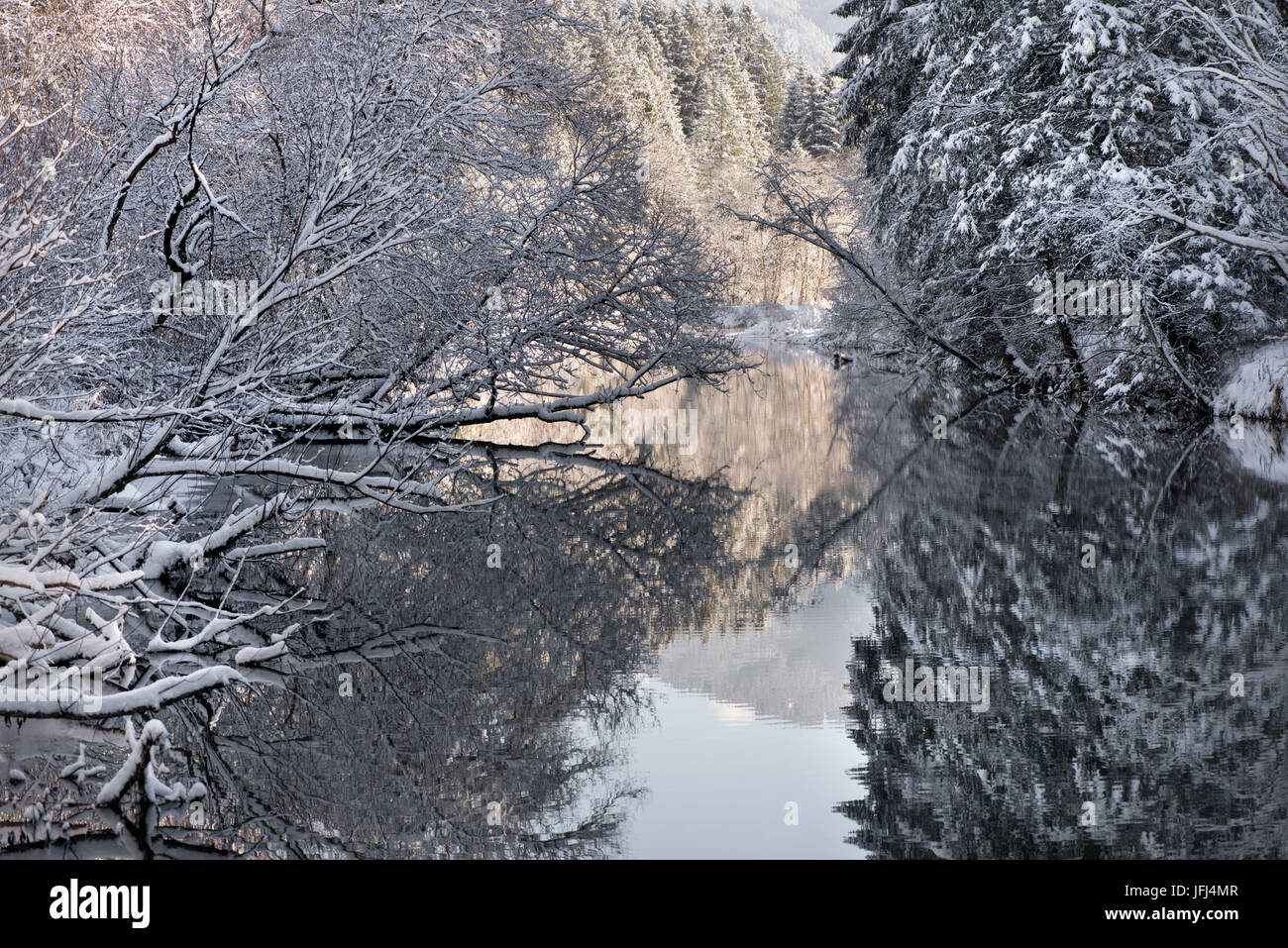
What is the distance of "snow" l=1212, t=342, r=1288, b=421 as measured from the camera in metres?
19.8

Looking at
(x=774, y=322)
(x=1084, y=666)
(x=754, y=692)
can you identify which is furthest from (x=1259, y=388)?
(x=774, y=322)

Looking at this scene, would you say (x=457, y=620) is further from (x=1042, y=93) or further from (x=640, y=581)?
(x=1042, y=93)

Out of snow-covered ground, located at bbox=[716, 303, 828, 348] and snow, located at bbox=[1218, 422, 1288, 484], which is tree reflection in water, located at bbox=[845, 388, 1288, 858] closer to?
snow, located at bbox=[1218, 422, 1288, 484]

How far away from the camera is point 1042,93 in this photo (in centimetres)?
2366

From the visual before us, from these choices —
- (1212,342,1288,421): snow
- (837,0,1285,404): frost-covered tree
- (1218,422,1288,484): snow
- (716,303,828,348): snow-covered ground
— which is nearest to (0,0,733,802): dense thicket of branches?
(837,0,1285,404): frost-covered tree

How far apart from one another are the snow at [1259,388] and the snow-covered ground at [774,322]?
143ft

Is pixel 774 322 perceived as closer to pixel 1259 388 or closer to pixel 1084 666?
pixel 1259 388

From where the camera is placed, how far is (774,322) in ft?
244

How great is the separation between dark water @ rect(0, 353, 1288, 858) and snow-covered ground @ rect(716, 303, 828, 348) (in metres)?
54.2

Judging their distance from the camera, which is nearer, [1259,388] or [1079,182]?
[1259,388]

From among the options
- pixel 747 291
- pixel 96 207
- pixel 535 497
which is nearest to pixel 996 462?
pixel 535 497

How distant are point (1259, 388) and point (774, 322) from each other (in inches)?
2150

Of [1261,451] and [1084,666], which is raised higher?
[1261,451]

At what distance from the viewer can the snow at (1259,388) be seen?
19750 millimetres
